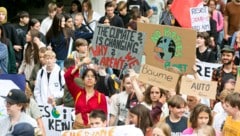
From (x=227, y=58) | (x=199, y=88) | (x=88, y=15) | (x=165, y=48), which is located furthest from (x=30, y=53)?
(x=199, y=88)

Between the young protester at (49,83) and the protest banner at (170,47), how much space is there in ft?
4.46

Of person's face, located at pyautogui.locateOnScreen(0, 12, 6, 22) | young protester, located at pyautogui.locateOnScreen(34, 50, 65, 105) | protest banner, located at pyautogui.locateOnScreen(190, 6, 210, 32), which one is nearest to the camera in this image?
young protester, located at pyautogui.locateOnScreen(34, 50, 65, 105)

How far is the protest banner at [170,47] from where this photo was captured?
42.5 feet

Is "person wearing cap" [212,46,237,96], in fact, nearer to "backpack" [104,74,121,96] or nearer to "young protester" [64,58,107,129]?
"backpack" [104,74,121,96]

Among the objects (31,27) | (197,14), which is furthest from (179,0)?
(31,27)

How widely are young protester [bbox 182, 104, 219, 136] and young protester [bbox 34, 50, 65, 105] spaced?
372 cm

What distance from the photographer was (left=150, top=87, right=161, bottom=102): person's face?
459 inches

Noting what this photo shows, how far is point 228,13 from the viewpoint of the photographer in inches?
745

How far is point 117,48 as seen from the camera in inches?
523

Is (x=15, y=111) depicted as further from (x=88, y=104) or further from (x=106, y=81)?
(x=106, y=81)

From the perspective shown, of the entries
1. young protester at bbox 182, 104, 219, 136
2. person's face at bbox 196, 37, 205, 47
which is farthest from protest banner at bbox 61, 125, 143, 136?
person's face at bbox 196, 37, 205, 47

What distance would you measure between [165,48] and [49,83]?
181 centimetres

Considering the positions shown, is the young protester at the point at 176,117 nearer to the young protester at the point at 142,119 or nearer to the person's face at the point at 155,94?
the young protester at the point at 142,119

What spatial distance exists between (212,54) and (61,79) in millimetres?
2903
